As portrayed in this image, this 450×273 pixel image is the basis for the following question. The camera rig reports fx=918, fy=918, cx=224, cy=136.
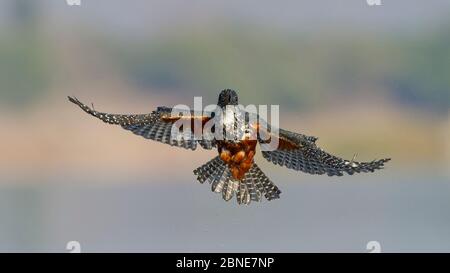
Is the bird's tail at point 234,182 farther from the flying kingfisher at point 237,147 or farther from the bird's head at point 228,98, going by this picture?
the bird's head at point 228,98

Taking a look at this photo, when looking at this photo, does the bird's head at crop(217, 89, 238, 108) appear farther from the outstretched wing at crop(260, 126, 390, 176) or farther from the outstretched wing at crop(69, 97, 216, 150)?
the outstretched wing at crop(260, 126, 390, 176)

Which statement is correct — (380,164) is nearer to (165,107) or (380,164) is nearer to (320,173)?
(320,173)

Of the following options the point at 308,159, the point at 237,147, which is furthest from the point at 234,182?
the point at 308,159

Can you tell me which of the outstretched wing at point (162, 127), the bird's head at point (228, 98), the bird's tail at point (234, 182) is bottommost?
the bird's tail at point (234, 182)

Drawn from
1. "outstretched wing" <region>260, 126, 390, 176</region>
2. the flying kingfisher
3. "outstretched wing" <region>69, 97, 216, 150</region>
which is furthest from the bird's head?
"outstretched wing" <region>260, 126, 390, 176</region>

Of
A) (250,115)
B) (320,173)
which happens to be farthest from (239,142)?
(320,173)

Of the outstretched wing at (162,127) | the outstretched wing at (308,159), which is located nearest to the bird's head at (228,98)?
the outstretched wing at (162,127)
